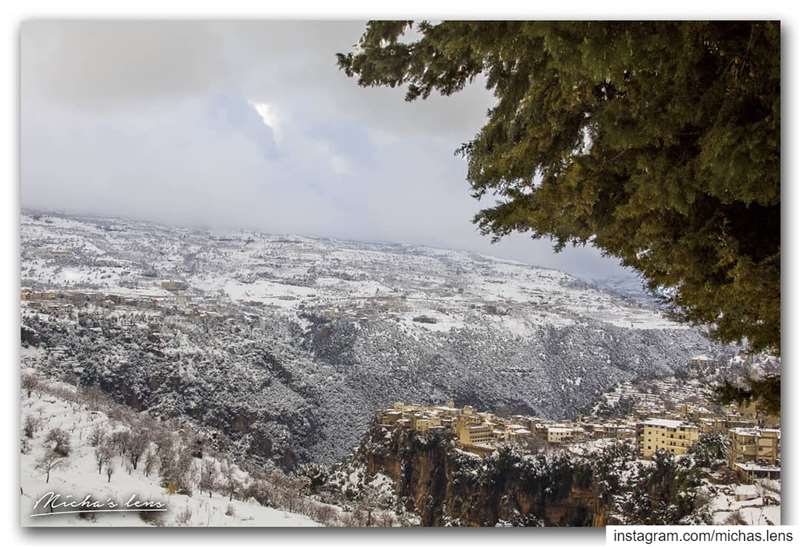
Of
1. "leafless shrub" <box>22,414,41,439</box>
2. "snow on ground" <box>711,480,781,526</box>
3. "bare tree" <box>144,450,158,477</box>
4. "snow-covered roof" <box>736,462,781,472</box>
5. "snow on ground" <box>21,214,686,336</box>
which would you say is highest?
"snow on ground" <box>21,214,686,336</box>

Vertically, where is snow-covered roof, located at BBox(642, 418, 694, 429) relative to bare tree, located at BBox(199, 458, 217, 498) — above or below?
above

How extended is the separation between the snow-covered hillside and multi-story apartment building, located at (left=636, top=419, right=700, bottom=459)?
36cm

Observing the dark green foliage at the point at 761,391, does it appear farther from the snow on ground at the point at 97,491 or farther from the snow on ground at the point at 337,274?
the snow on ground at the point at 97,491

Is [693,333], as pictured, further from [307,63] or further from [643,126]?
[307,63]

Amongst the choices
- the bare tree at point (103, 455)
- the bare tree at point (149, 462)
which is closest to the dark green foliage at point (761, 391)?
the bare tree at point (149, 462)

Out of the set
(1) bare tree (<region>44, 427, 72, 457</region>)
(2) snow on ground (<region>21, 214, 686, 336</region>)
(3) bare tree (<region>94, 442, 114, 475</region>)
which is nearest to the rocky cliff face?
(2) snow on ground (<region>21, 214, 686, 336</region>)

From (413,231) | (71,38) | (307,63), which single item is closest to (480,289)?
(413,231)

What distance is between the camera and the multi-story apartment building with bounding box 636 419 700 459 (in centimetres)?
368

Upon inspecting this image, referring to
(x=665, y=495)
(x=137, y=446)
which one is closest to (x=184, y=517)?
(x=137, y=446)

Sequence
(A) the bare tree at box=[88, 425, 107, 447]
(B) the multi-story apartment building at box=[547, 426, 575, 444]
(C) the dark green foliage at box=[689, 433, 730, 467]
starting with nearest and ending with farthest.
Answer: (A) the bare tree at box=[88, 425, 107, 447] → (C) the dark green foliage at box=[689, 433, 730, 467] → (B) the multi-story apartment building at box=[547, 426, 575, 444]

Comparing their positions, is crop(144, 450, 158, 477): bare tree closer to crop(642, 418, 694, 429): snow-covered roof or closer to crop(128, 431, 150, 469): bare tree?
crop(128, 431, 150, 469): bare tree

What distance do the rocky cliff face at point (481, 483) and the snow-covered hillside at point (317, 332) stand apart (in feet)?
1.00

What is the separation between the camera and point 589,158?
2.01 meters

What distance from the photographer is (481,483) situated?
382 cm
